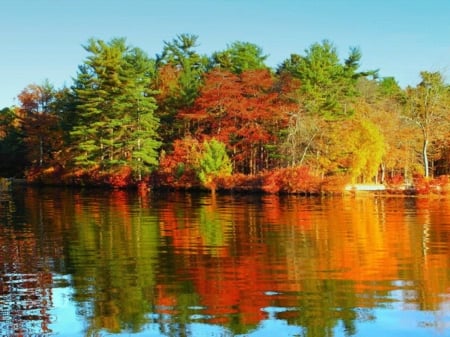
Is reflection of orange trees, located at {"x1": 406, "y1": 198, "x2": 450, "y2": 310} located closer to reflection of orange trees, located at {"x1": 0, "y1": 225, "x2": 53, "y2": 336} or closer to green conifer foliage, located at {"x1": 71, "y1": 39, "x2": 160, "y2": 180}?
reflection of orange trees, located at {"x1": 0, "y1": 225, "x2": 53, "y2": 336}

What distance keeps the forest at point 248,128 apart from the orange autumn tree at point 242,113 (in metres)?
0.09

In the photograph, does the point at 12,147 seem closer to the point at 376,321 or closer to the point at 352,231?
the point at 352,231

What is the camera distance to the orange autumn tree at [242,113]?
41.9 meters

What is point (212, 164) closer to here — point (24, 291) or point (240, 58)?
point (240, 58)

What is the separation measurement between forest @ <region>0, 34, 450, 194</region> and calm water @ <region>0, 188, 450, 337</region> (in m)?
17.1

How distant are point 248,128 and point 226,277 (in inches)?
1260

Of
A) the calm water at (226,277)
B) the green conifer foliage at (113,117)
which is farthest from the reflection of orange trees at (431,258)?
the green conifer foliage at (113,117)

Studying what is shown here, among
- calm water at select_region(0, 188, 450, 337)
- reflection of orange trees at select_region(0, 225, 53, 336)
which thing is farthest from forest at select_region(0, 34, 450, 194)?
reflection of orange trees at select_region(0, 225, 53, 336)

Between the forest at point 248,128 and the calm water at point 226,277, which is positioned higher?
the forest at point 248,128

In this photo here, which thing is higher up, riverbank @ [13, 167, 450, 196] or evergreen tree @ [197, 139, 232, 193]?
evergreen tree @ [197, 139, 232, 193]

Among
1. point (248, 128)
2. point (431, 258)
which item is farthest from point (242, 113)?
point (431, 258)

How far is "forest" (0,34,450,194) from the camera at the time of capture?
127ft

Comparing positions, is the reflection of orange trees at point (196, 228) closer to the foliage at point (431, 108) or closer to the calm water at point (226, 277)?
the calm water at point (226, 277)

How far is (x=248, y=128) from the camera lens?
42.7 meters
